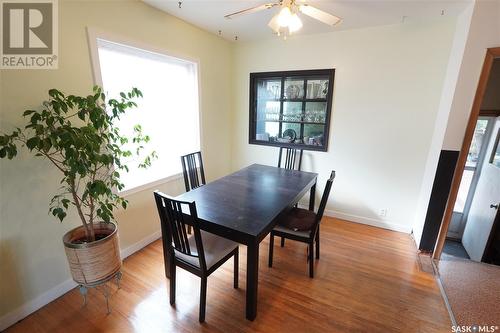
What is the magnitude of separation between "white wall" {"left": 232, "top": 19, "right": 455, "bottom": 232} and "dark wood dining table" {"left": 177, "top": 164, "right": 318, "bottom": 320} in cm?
89

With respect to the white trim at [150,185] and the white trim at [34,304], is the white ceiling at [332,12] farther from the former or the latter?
the white trim at [34,304]

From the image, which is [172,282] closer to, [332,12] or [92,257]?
[92,257]

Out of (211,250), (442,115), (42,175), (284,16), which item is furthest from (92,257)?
(442,115)

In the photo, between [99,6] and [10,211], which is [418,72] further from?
[10,211]

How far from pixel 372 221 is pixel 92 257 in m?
3.16

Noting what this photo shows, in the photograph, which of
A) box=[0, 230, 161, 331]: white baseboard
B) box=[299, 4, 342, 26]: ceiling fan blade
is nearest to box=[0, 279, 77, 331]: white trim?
box=[0, 230, 161, 331]: white baseboard

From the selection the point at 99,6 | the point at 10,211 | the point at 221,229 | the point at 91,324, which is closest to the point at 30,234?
the point at 10,211

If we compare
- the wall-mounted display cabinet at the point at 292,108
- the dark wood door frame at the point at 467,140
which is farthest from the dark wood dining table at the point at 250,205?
the dark wood door frame at the point at 467,140

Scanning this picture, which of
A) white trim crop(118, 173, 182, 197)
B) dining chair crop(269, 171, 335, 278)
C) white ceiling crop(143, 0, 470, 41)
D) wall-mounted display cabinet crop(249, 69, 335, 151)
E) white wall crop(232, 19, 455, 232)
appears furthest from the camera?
wall-mounted display cabinet crop(249, 69, 335, 151)

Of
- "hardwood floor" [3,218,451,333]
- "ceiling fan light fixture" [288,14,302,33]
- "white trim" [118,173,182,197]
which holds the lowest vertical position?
"hardwood floor" [3,218,451,333]

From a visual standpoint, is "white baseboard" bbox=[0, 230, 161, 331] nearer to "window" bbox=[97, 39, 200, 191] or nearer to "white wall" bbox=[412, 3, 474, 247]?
"window" bbox=[97, 39, 200, 191]

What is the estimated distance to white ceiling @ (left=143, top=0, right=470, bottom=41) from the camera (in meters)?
2.05

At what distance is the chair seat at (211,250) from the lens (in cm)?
161

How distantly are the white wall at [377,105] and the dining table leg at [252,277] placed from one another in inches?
80.8
